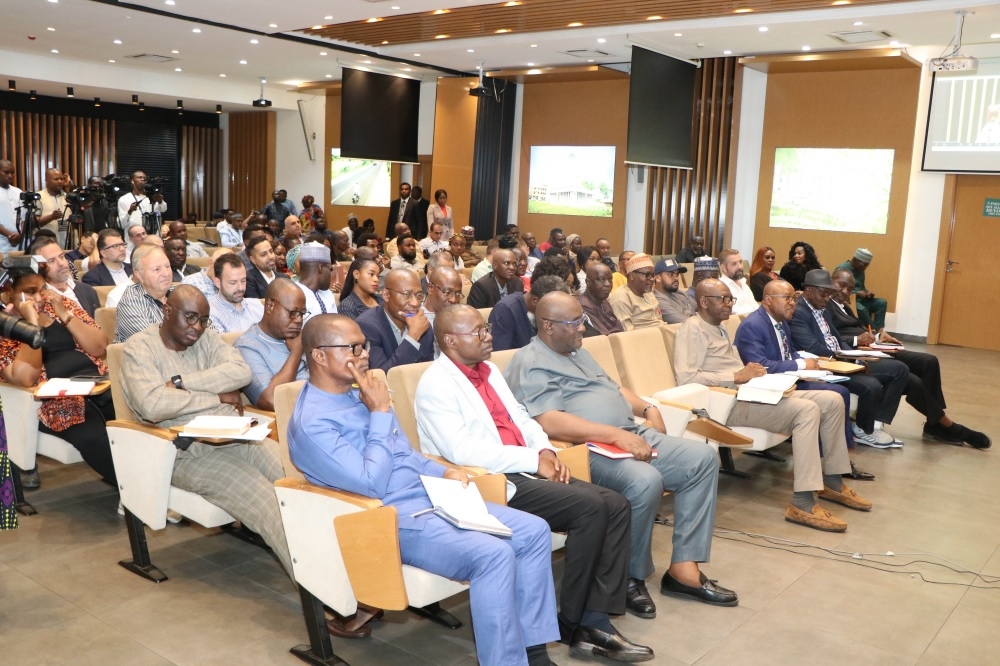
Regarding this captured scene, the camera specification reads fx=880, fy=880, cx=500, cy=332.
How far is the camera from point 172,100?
18438 millimetres

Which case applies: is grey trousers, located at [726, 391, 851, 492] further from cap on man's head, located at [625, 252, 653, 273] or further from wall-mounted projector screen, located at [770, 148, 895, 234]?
wall-mounted projector screen, located at [770, 148, 895, 234]

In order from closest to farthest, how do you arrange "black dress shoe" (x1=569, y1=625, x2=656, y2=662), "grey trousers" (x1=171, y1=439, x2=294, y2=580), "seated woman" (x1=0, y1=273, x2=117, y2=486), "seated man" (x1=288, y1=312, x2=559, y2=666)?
1. "seated man" (x1=288, y1=312, x2=559, y2=666)
2. "black dress shoe" (x1=569, y1=625, x2=656, y2=662)
3. "grey trousers" (x1=171, y1=439, x2=294, y2=580)
4. "seated woman" (x1=0, y1=273, x2=117, y2=486)

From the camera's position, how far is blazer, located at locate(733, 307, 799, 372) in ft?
18.1

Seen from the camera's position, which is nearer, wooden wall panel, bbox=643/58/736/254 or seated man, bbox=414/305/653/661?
seated man, bbox=414/305/653/661

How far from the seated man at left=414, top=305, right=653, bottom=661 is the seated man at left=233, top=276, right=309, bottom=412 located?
0.79 m

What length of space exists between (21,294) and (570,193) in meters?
11.3

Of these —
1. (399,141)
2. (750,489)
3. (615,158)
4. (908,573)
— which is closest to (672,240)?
(615,158)

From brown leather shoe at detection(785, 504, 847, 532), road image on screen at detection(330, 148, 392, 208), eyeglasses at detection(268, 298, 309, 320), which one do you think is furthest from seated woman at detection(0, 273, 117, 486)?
road image on screen at detection(330, 148, 392, 208)

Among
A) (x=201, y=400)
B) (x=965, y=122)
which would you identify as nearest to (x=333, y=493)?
(x=201, y=400)

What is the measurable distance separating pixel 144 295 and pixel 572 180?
35.6ft

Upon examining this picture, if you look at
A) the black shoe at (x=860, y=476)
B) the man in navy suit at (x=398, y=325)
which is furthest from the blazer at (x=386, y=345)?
the black shoe at (x=860, y=476)

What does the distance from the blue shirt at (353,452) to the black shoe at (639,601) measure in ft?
3.51

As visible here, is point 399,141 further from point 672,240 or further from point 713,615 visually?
point 713,615

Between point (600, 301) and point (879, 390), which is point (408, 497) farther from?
point (879, 390)
